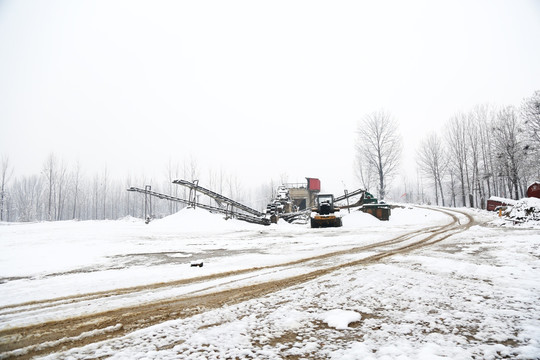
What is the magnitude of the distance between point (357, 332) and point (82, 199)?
8467 centimetres

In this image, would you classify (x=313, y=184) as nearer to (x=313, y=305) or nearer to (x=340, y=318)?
(x=313, y=305)

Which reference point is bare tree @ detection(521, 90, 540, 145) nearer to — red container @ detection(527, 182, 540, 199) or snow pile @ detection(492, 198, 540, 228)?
red container @ detection(527, 182, 540, 199)

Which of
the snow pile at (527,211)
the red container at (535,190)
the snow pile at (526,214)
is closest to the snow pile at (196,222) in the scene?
the snow pile at (526,214)

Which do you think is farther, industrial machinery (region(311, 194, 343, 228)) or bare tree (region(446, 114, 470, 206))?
bare tree (region(446, 114, 470, 206))

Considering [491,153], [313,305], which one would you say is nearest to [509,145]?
[491,153]

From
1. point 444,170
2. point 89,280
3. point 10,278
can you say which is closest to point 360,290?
point 89,280

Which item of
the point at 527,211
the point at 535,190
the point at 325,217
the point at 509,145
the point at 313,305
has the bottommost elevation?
the point at 313,305

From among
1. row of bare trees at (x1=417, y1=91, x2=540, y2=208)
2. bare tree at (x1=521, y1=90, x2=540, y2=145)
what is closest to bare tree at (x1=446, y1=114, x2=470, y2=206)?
row of bare trees at (x1=417, y1=91, x2=540, y2=208)

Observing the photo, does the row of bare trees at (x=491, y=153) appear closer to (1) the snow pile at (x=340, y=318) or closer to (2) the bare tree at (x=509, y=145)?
(2) the bare tree at (x=509, y=145)

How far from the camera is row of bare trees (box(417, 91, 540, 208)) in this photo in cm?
2528

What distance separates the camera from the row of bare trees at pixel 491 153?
25.3 metres

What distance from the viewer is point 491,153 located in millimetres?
32281

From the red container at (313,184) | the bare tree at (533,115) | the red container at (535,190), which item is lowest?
the red container at (535,190)

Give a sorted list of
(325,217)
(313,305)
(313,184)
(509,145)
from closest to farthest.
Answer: (313,305) < (325,217) < (509,145) < (313,184)
